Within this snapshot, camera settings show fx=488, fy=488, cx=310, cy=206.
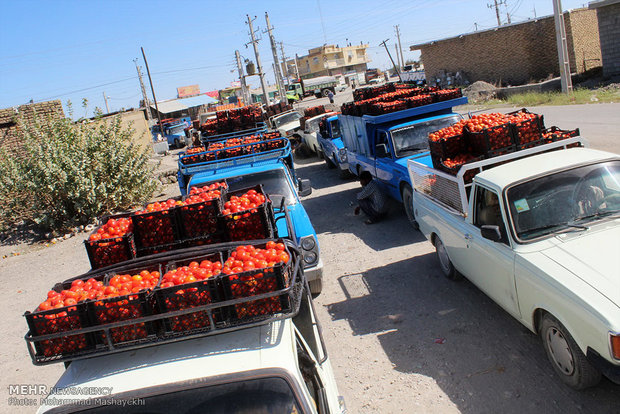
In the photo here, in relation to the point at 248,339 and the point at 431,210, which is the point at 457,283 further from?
the point at 248,339

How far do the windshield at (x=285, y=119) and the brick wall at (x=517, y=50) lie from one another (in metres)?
16.9

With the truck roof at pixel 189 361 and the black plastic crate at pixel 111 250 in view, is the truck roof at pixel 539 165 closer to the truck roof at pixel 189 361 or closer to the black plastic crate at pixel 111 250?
the truck roof at pixel 189 361

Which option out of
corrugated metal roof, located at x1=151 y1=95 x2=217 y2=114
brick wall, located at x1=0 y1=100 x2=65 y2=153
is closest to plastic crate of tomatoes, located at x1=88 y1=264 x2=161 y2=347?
brick wall, located at x1=0 y1=100 x2=65 y2=153

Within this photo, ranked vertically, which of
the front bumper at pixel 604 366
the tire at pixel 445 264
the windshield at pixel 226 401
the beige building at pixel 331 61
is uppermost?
the beige building at pixel 331 61

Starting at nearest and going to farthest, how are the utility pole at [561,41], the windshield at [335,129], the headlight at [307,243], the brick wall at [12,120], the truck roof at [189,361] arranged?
the truck roof at [189,361] → the headlight at [307,243] → the windshield at [335,129] → the brick wall at [12,120] → the utility pole at [561,41]

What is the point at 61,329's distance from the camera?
3.17 metres

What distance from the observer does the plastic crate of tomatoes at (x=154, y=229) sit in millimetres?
4969

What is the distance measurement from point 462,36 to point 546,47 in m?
7.28

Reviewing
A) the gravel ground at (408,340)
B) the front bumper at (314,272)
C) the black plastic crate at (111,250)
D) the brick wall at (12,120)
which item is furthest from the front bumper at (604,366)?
the brick wall at (12,120)

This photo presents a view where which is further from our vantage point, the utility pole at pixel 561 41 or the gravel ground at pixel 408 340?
the utility pole at pixel 561 41

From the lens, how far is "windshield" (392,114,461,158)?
9.64 m

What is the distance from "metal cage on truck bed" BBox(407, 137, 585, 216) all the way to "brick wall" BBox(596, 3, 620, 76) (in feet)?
73.7

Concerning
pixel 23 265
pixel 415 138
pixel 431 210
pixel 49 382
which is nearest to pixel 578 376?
pixel 431 210

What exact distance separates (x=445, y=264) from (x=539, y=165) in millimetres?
2139
